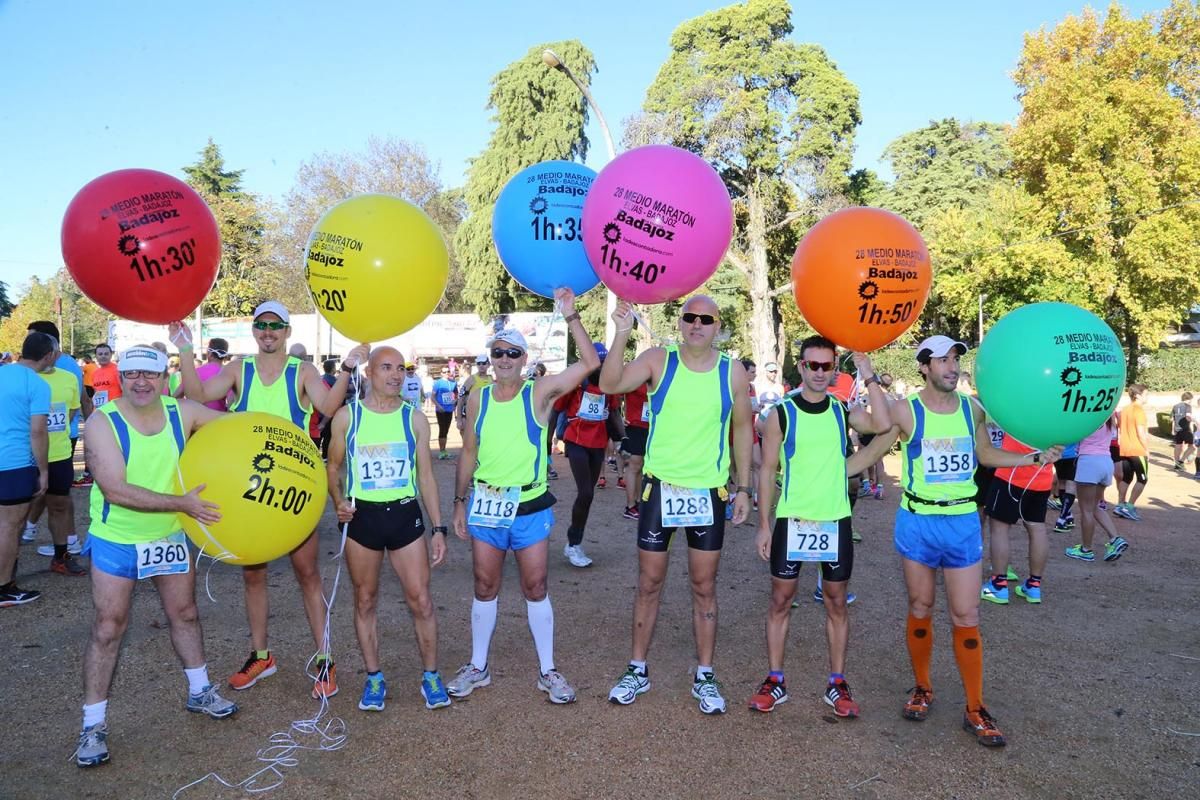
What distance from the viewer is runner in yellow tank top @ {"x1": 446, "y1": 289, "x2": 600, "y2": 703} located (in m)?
4.44

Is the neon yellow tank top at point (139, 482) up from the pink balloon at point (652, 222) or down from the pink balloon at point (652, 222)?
down

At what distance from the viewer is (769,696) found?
444 centimetres

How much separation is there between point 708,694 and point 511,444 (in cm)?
184

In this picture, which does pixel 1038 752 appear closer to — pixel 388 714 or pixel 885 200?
pixel 388 714

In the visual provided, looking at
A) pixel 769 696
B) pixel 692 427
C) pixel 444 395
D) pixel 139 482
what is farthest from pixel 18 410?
pixel 444 395

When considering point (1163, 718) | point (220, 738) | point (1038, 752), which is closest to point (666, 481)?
point (1038, 752)

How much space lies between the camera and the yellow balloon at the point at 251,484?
366 cm

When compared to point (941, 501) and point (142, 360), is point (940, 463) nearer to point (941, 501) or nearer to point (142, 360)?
point (941, 501)

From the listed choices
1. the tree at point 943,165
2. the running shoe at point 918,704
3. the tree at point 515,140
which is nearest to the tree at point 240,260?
the tree at point 515,140

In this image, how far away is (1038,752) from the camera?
4.01 meters

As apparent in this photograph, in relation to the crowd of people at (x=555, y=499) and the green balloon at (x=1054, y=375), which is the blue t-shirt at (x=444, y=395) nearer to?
the crowd of people at (x=555, y=499)

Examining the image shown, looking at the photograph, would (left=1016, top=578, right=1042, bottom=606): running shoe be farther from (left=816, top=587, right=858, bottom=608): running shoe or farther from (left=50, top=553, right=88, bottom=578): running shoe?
(left=50, top=553, right=88, bottom=578): running shoe

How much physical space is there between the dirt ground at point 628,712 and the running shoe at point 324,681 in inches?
3.7


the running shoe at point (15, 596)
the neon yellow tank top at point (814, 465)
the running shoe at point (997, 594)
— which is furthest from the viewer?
the running shoe at point (997, 594)
